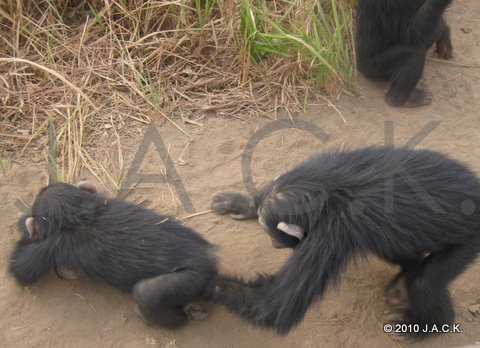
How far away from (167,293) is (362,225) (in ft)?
3.84

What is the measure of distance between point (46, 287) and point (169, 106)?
6.16ft

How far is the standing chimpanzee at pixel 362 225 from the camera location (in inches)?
123

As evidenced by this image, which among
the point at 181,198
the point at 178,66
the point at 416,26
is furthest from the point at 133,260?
the point at 416,26

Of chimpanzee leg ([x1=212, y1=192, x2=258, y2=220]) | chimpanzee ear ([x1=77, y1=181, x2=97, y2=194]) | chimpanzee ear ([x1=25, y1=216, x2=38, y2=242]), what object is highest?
chimpanzee ear ([x1=77, y1=181, x2=97, y2=194])

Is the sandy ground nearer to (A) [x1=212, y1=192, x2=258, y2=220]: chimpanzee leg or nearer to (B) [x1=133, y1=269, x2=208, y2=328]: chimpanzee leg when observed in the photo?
(A) [x1=212, y1=192, x2=258, y2=220]: chimpanzee leg

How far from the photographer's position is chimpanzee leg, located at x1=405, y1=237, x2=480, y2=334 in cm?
326

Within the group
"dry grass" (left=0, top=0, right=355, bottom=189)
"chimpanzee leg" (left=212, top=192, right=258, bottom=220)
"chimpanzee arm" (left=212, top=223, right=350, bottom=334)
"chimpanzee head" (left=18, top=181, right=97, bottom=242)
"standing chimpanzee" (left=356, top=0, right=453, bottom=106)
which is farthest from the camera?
"standing chimpanzee" (left=356, top=0, right=453, bottom=106)

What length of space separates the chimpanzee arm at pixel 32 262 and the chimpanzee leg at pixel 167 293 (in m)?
0.59

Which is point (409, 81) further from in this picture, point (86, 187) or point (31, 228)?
point (31, 228)

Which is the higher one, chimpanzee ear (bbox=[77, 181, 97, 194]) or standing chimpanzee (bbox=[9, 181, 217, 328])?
chimpanzee ear (bbox=[77, 181, 97, 194])

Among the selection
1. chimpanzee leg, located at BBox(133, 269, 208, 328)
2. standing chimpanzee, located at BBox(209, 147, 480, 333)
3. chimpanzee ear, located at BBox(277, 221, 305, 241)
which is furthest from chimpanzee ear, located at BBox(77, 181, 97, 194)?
chimpanzee ear, located at BBox(277, 221, 305, 241)

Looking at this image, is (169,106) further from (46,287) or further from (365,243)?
(365,243)

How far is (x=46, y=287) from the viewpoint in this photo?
3717mm

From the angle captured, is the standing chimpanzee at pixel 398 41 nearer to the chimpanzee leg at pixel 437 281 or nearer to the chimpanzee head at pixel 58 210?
the chimpanzee leg at pixel 437 281
